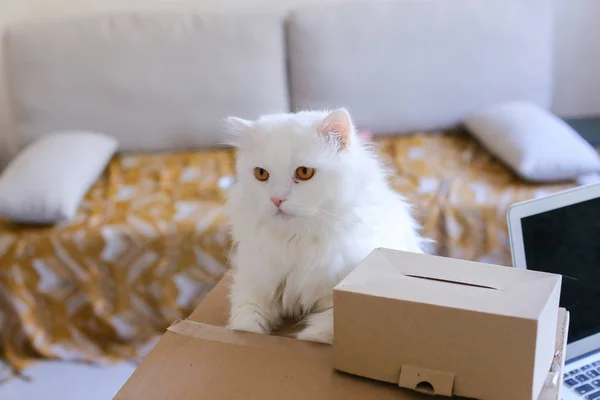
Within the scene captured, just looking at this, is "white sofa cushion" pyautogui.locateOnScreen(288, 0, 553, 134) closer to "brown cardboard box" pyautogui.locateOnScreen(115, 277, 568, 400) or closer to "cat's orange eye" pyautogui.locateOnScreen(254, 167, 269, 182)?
"cat's orange eye" pyautogui.locateOnScreen(254, 167, 269, 182)

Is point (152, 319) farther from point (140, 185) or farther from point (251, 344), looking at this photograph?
point (251, 344)

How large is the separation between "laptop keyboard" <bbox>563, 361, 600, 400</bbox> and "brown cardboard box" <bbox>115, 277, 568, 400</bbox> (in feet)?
0.51

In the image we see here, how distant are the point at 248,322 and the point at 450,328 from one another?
0.35 m

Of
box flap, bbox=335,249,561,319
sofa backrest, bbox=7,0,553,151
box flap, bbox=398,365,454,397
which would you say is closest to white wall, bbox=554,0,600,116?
sofa backrest, bbox=7,0,553,151

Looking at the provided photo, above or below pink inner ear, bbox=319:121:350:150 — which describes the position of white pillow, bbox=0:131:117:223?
below

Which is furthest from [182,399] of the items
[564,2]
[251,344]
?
[564,2]

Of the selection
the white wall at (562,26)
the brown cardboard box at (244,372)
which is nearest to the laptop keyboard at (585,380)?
the brown cardboard box at (244,372)

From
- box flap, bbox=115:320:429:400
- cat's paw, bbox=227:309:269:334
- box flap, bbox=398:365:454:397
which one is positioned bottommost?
cat's paw, bbox=227:309:269:334

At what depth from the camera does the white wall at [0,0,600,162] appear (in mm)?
2682

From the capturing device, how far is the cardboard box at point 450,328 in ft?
2.11

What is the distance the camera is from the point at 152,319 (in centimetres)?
199

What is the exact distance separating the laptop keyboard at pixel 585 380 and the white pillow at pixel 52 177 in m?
1.56

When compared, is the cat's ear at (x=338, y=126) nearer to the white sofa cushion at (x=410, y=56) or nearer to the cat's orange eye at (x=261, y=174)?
the cat's orange eye at (x=261, y=174)

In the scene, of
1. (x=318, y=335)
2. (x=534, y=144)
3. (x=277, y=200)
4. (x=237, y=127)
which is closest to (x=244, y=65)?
(x=534, y=144)
